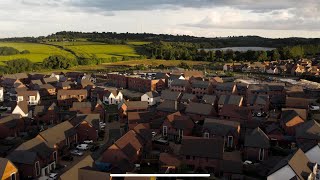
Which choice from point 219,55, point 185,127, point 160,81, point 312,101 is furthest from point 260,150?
point 219,55

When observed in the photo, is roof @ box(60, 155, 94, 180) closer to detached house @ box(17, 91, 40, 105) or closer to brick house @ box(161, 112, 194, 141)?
brick house @ box(161, 112, 194, 141)

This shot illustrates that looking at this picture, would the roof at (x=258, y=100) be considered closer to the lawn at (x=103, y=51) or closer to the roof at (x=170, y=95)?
the roof at (x=170, y=95)

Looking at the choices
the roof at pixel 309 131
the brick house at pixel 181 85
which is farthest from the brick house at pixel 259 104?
the roof at pixel 309 131

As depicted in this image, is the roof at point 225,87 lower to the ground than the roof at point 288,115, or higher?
higher

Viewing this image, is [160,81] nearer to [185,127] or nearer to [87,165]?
[185,127]

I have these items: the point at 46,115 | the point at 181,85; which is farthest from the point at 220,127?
the point at 181,85

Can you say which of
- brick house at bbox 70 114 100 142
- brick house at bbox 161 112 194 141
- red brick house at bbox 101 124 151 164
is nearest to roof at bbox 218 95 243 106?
brick house at bbox 161 112 194 141
